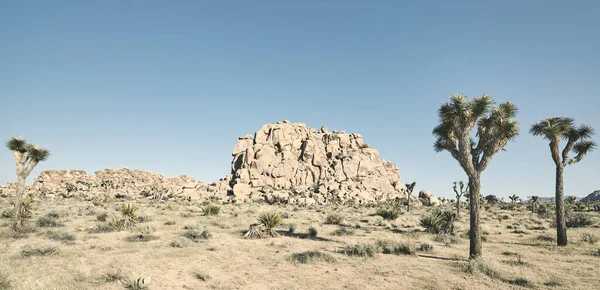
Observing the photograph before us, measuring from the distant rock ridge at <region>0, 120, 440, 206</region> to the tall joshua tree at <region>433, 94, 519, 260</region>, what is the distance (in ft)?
137

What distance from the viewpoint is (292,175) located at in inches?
2790

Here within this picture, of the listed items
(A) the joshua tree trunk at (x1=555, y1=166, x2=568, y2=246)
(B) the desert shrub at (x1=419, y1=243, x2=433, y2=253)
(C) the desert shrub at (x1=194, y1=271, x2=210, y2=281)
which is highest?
(A) the joshua tree trunk at (x1=555, y1=166, x2=568, y2=246)

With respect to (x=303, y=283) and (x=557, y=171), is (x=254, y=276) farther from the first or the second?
(x=557, y=171)

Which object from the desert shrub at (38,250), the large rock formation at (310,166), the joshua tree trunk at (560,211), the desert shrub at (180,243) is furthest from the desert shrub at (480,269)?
the large rock formation at (310,166)

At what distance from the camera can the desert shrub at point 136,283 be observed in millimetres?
7355

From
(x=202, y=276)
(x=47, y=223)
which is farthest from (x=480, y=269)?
(x=47, y=223)

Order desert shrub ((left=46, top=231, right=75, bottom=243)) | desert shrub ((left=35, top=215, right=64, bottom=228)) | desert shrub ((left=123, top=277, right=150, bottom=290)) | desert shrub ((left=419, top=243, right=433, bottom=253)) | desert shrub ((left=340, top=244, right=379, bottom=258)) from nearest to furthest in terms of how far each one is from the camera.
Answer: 1. desert shrub ((left=123, top=277, right=150, bottom=290))
2. desert shrub ((left=340, top=244, right=379, bottom=258))
3. desert shrub ((left=419, top=243, right=433, bottom=253))
4. desert shrub ((left=46, top=231, right=75, bottom=243))
5. desert shrub ((left=35, top=215, right=64, bottom=228))

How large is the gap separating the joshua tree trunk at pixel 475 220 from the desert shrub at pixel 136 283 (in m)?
10.1

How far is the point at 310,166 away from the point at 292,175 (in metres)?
5.43

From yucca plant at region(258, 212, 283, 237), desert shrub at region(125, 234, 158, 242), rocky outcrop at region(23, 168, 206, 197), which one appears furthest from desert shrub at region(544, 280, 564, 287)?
rocky outcrop at region(23, 168, 206, 197)

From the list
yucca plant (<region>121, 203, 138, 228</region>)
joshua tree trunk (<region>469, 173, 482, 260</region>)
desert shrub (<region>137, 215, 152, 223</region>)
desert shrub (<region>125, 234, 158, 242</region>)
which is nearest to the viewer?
joshua tree trunk (<region>469, 173, 482, 260</region>)

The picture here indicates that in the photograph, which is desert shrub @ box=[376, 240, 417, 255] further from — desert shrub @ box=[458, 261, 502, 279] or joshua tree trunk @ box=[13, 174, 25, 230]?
joshua tree trunk @ box=[13, 174, 25, 230]

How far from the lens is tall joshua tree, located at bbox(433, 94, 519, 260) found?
445 inches

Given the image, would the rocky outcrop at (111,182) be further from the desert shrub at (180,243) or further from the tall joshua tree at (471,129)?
the tall joshua tree at (471,129)
